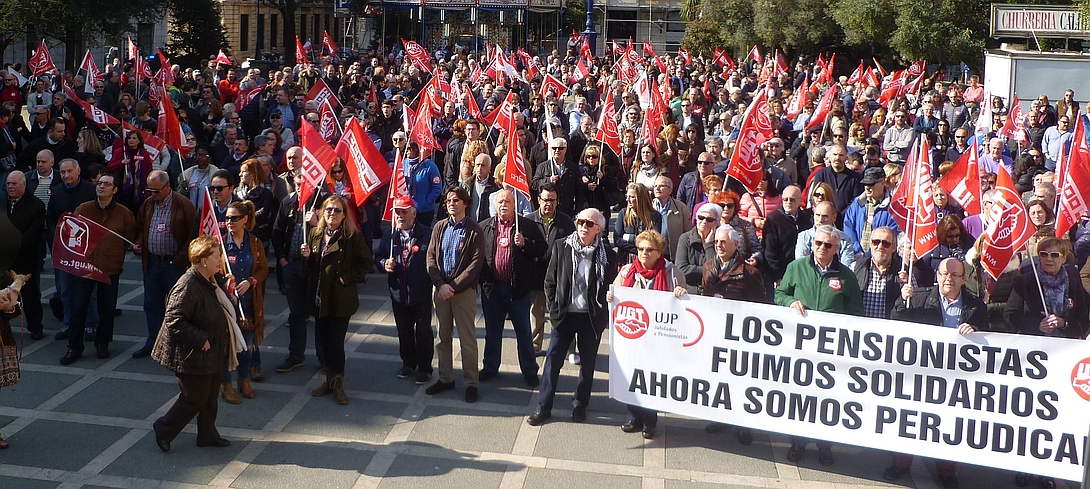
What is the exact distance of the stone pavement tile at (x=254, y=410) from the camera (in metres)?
7.45

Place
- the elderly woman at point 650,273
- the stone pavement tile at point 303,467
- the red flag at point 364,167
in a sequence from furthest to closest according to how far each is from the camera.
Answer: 1. the red flag at point 364,167
2. the elderly woman at point 650,273
3. the stone pavement tile at point 303,467

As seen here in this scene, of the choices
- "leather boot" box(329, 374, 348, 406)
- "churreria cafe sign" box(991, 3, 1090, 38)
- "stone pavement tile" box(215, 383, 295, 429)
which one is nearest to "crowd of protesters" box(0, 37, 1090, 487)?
"leather boot" box(329, 374, 348, 406)

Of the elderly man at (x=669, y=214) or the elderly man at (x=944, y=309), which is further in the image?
the elderly man at (x=669, y=214)

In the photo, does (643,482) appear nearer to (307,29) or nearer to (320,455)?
(320,455)

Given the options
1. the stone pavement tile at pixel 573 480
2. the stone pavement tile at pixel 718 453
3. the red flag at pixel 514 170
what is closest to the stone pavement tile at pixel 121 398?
the stone pavement tile at pixel 573 480

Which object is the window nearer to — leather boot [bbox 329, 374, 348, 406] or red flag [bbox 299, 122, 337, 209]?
red flag [bbox 299, 122, 337, 209]

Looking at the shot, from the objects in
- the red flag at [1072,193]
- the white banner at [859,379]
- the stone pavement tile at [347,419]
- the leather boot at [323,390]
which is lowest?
the stone pavement tile at [347,419]

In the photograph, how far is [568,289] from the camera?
7.45 metres

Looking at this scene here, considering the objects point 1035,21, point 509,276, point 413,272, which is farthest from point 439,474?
point 1035,21

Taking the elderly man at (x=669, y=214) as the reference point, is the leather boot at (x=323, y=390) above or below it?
below

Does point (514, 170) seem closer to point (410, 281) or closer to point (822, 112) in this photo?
point (410, 281)

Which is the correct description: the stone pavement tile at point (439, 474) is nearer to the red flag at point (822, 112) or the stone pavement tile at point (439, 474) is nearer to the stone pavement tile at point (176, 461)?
the stone pavement tile at point (176, 461)

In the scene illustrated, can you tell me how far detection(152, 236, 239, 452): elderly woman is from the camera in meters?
6.63

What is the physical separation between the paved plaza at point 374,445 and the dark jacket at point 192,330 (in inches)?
24.0
